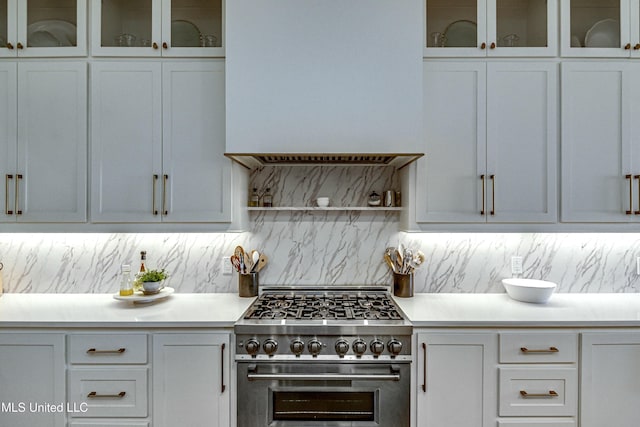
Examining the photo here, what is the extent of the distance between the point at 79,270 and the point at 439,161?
236 centimetres

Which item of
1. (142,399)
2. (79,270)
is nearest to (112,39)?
(79,270)

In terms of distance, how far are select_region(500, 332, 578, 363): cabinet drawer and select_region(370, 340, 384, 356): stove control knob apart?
57cm

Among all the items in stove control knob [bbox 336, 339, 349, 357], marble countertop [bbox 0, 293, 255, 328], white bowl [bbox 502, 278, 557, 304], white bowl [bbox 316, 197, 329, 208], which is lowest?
stove control knob [bbox 336, 339, 349, 357]

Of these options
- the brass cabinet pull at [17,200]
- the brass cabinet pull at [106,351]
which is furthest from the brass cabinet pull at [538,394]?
the brass cabinet pull at [17,200]

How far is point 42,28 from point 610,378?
350cm

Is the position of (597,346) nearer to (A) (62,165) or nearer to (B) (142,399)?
(B) (142,399)

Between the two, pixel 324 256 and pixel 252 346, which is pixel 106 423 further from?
pixel 324 256

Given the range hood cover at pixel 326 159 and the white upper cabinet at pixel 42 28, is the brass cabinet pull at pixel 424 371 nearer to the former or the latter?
the range hood cover at pixel 326 159

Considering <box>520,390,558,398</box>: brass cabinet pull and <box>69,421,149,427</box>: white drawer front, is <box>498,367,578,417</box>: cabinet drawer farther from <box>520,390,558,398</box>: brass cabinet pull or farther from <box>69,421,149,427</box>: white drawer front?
<box>69,421,149,427</box>: white drawer front

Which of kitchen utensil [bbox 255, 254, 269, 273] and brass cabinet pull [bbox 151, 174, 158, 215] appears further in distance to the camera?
kitchen utensil [bbox 255, 254, 269, 273]

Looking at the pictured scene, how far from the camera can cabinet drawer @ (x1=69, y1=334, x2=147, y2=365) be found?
1.66m

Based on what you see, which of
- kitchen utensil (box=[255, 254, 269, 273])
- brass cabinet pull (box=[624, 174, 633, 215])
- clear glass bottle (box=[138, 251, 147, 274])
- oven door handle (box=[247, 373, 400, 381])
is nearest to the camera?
oven door handle (box=[247, 373, 400, 381])

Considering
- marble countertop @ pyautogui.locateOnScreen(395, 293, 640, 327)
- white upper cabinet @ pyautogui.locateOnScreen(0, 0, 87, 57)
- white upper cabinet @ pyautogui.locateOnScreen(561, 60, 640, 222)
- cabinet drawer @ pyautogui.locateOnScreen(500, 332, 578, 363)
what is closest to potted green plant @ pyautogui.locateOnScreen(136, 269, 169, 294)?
white upper cabinet @ pyautogui.locateOnScreen(0, 0, 87, 57)

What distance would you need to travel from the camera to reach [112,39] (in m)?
1.96
